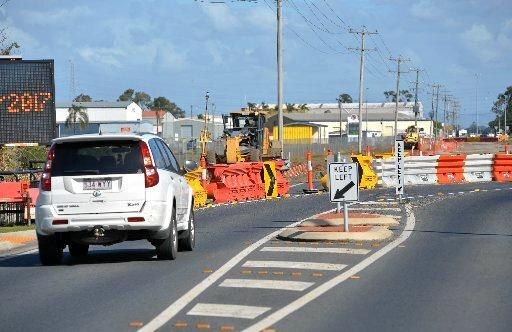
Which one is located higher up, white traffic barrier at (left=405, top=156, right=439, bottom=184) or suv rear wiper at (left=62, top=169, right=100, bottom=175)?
suv rear wiper at (left=62, top=169, right=100, bottom=175)

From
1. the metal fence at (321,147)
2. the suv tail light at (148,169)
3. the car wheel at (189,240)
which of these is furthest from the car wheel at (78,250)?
the metal fence at (321,147)

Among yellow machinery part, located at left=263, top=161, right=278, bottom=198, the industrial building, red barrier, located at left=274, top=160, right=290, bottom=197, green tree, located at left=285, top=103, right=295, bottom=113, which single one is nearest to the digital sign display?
yellow machinery part, located at left=263, top=161, right=278, bottom=198

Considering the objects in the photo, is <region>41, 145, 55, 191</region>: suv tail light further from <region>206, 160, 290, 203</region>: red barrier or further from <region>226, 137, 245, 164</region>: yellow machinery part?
<region>226, 137, 245, 164</region>: yellow machinery part

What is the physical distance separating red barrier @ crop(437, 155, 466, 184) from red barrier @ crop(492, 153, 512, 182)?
1.63 m

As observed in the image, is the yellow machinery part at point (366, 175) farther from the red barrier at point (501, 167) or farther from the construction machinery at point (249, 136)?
the red barrier at point (501, 167)

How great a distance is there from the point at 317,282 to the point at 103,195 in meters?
3.77

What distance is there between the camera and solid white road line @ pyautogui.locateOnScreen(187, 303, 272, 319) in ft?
34.6

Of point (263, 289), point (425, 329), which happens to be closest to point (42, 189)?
point (263, 289)

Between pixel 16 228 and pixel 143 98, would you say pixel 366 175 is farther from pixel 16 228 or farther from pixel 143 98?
pixel 143 98

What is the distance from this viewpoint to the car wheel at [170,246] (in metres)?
15.6

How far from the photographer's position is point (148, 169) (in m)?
15.2

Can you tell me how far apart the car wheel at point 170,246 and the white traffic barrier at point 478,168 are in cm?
2905

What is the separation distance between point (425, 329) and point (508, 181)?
35.0m

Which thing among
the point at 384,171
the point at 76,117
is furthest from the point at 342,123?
the point at 384,171
